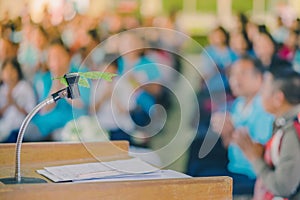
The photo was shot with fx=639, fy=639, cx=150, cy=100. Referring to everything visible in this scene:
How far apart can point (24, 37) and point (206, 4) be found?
858 millimetres

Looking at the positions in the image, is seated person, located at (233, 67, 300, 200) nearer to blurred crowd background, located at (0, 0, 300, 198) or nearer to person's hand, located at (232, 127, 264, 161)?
person's hand, located at (232, 127, 264, 161)

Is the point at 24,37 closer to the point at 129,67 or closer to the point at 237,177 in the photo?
the point at 129,67

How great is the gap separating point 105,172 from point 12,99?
1295 millimetres

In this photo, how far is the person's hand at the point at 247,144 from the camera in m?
3.07

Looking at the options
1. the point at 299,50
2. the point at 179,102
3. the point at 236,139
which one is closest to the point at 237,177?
the point at 236,139

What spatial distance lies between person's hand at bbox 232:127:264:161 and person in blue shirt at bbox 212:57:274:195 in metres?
0.02

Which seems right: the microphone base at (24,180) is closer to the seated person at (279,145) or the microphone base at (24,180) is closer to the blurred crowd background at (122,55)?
the blurred crowd background at (122,55)

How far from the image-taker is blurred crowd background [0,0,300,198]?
2.76 m

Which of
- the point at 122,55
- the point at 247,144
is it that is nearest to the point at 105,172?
the point at 122,55

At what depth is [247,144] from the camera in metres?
3.09

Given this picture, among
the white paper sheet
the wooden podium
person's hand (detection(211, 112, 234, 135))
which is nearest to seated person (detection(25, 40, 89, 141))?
person's hand (detection(211, 112, 234, 135))

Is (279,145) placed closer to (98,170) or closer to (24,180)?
(98,170)

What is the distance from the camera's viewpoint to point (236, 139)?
3.07m

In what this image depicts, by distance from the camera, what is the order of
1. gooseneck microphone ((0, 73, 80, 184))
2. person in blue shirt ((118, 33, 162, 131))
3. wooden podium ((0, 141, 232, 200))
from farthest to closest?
person in blue shirt ((118, 33, 162, 131))
gooseneck microphone ((0, 73, 80, 184))
wooden podium ((0, 141, 232, 200))
